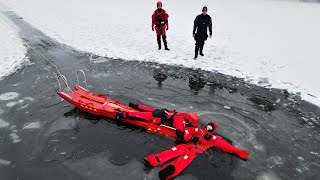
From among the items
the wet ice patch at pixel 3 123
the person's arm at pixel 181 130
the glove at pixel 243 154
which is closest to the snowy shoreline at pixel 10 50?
the wet ice patch at pixel 3 123

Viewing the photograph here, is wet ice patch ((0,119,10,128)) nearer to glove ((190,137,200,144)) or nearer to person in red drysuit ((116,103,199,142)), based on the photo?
person in red drysuit ((116,103,199,142))

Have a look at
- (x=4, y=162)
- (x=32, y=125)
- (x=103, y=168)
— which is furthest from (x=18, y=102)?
(x=103, y=168)

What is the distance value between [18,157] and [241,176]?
480 centimetres

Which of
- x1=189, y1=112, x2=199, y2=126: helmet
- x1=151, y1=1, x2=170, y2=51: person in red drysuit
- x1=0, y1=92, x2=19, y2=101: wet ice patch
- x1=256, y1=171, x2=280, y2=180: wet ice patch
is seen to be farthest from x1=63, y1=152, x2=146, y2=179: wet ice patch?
x1=151, y1=1, x2=170, y2=51: person in red drysuit

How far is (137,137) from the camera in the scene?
673cm

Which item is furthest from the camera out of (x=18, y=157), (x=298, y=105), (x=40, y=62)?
(x=40, y=62)

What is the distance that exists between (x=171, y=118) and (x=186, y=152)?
95 centimetres

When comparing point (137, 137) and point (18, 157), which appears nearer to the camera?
point (18, 157)

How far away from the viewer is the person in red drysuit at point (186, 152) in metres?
5.49

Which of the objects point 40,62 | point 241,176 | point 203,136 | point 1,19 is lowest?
point 241,176

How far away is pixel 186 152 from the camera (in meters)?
5.99

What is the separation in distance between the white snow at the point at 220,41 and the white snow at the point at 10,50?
1950mm

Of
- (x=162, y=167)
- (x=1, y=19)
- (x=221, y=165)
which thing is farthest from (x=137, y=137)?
(x=1, y=19)

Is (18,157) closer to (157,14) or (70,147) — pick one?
(70,147)
